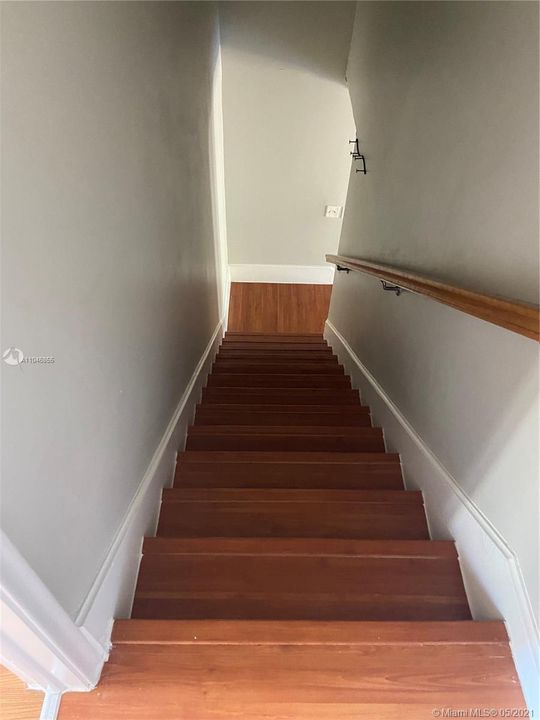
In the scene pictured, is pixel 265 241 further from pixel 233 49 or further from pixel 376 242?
pixel 376 242

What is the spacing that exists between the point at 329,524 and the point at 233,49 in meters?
3.94

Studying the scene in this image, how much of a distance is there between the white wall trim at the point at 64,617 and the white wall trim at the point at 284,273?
5258mm

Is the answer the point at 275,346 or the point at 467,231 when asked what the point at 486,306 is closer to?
the point at 467,231

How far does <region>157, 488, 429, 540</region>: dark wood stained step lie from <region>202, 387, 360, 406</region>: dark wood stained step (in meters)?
1.13

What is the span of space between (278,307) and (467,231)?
488cm

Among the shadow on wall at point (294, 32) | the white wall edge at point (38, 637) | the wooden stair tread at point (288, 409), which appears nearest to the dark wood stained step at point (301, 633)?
the white wall edge at point (38, 637)

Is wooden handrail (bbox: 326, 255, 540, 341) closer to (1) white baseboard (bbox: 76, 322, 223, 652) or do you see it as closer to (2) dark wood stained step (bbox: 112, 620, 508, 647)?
(2) dark wood stained step (bbox: 112, 620, 508, 647)

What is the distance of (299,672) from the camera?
1.04 metres

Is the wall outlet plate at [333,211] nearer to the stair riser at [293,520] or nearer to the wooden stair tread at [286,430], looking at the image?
the wooden stair tread at [286,430]

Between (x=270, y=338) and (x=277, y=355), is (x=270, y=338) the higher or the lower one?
the lower one

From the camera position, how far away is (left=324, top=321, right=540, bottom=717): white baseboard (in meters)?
1.02

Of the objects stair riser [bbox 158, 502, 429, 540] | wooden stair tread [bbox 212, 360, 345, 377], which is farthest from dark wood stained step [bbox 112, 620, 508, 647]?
wooden stair tread [bbox 212, 360, 345, 377]

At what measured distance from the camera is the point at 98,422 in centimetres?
109

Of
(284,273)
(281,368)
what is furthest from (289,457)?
(284,273)
